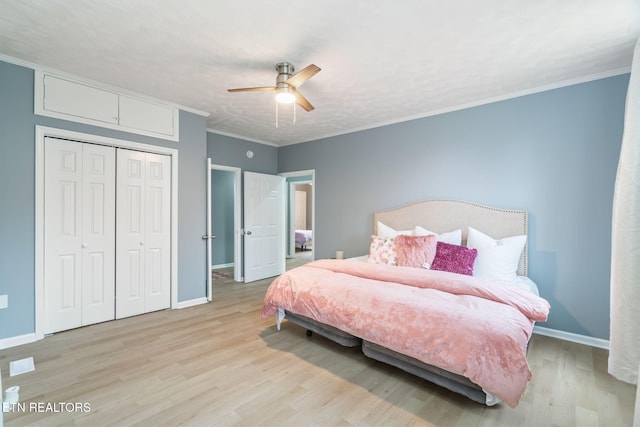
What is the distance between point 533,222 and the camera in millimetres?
3211

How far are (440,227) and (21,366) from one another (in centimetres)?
440

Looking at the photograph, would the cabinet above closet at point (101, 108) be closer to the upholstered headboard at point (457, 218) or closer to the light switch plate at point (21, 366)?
the light switch plate at point (21, 366)

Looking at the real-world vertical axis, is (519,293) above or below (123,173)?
below

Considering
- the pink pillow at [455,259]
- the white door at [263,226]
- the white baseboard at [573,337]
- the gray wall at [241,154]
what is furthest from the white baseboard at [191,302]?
the white baseboard at [573,337]

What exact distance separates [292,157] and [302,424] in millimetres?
4664

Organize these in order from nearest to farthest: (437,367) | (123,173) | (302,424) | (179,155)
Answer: (302,424) → (437,367) → (123,173) → (179,155)

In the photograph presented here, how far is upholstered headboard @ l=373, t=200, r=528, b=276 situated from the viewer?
10.7ft

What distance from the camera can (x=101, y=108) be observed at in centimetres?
322

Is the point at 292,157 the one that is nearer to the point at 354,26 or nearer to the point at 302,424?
the point at 354,26

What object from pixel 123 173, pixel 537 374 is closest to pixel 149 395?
pixel 123 173

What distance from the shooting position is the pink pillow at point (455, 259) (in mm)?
3020

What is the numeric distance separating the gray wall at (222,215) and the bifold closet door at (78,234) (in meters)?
3.22

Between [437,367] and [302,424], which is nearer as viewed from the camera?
[302,424]

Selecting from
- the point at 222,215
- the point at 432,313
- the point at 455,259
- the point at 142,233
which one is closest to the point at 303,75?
the point at 432,313
